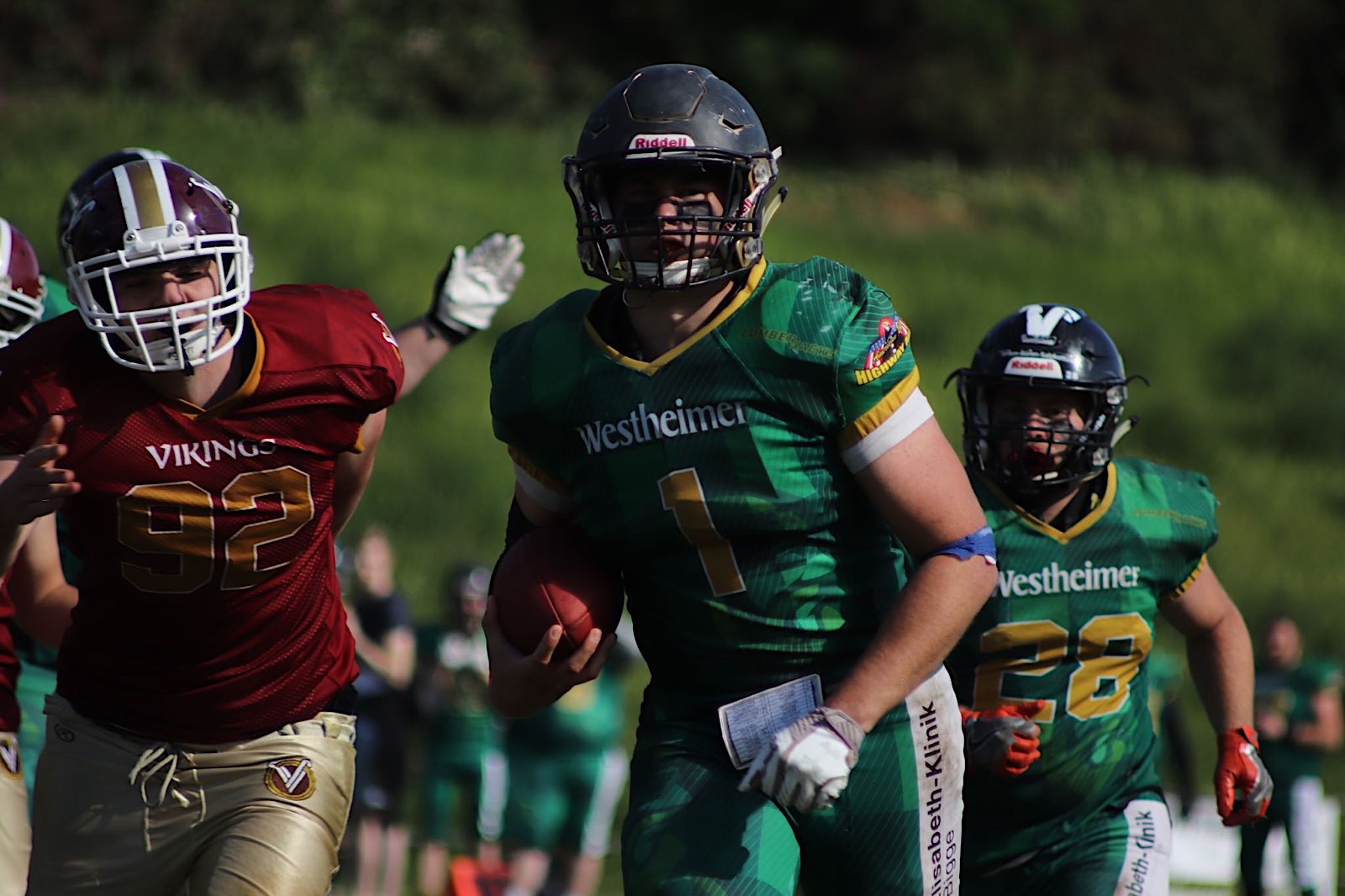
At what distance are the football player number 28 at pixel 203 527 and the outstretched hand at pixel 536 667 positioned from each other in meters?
0.50

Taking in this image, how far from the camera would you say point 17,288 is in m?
4.61

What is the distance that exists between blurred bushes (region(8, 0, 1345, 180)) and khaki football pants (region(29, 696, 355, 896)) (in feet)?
65.3

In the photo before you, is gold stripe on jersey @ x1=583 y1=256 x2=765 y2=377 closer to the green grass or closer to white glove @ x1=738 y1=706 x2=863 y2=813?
white glove @ x1=738 y1=706 x2=863 y2=813

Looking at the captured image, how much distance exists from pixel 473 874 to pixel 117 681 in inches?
180

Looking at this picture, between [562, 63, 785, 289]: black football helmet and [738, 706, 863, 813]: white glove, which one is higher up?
[562, 63, 785, 289]: black football helmet

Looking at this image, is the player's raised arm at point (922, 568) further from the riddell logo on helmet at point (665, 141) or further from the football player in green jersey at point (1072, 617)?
the football player in green jersey at point (1072, 617)

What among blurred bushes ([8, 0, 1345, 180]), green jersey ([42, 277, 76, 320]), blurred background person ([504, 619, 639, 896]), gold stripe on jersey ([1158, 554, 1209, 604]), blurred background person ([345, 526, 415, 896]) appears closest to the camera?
gold stripe on jersey ([1158, 554, 1209, 604])

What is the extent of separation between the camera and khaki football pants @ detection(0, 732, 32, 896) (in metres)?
3.87

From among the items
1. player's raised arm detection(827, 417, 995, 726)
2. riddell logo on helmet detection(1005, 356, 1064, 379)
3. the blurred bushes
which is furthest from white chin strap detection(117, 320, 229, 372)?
the blurred bushes

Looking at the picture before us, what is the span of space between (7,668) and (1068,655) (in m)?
2.55

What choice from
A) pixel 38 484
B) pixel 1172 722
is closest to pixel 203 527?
pixel 38 484

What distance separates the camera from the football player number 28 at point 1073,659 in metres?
4.38

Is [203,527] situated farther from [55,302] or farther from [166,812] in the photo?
[55,302]

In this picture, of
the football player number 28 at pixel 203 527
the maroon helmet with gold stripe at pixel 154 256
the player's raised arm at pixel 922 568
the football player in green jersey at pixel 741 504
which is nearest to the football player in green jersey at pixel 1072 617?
the football player in green jersey at pixel 741 504
